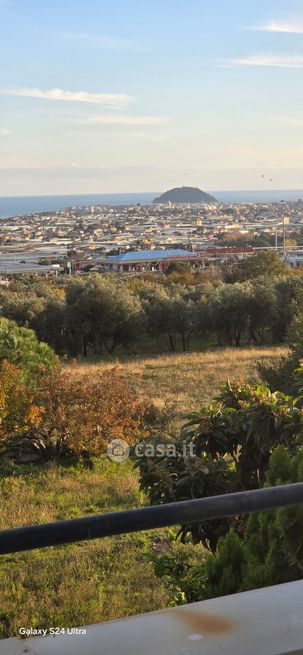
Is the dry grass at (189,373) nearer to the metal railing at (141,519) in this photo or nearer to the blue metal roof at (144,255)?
the metal railing at (141,519)

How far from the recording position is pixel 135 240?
124188 mm

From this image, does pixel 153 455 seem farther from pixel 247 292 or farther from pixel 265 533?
pixel 247 292

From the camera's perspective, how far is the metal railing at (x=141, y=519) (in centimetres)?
160

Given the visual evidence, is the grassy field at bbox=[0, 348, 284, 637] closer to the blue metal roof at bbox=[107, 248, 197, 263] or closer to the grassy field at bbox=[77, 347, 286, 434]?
the grassy field at bbox=[77, 347, 286, 434]

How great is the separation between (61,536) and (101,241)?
12269 cm

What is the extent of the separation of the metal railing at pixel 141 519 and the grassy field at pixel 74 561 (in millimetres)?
3812

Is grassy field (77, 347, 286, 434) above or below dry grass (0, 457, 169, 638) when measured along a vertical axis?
below

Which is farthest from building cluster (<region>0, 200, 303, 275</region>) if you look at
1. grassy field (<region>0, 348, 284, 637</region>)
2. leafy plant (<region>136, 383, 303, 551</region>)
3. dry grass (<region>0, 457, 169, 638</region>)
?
leafy plant (<region>136, 383, 303, 551</region>)

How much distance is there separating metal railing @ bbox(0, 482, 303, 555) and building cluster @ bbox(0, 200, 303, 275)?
233 feet

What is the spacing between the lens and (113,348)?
113 ft

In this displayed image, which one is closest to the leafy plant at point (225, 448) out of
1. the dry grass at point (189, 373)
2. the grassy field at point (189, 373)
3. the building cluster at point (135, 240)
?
the grassy field at point (189, 373)

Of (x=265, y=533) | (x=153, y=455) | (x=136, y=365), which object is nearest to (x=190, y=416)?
(x=153, y=455)

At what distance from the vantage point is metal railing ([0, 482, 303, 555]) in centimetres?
160

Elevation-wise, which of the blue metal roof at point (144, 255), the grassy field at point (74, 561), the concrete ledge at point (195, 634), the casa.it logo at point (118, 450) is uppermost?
the concrete ledge at point (195, 634)
